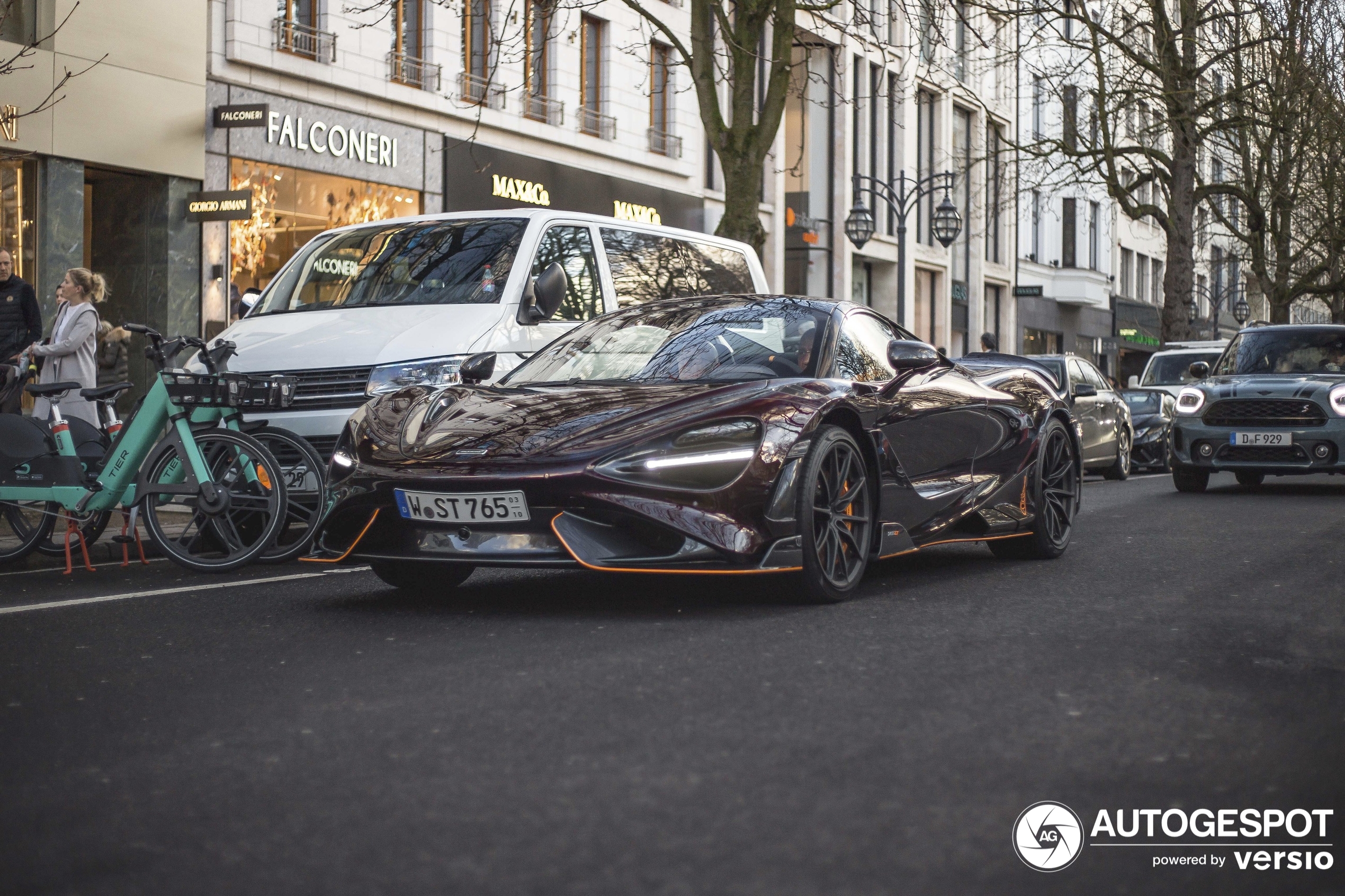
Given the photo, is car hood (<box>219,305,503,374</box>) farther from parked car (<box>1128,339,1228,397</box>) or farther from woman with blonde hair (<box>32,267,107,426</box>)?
parked car (<box>1128,339,1228,397</box>)

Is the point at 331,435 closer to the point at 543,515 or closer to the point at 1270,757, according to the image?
the point at 543,515

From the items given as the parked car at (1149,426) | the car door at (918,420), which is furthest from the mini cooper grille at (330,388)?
the parked car at (1149,426)

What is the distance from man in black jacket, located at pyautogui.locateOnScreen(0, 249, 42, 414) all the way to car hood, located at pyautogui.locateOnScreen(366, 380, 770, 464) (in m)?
6.78

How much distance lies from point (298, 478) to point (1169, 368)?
18601 millimetres

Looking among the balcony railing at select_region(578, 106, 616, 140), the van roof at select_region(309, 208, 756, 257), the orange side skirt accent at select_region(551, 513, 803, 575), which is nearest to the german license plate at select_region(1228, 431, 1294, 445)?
the van roof at select_region(309, 208, 756, 257)

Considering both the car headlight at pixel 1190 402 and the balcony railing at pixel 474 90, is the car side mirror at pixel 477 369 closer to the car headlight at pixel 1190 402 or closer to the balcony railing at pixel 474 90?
the car headlight at pixel 1190 402

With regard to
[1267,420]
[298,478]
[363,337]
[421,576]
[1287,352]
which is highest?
[1287,352]

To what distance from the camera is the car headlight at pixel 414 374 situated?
344 inches

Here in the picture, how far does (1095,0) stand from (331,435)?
49.5 m

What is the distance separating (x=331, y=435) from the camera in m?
8.91

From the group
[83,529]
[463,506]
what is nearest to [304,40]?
[83,529]

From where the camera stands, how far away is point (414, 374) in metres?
8.77

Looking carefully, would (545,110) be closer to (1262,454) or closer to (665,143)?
(665,143)

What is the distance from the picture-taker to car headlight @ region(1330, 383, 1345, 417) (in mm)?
14367
